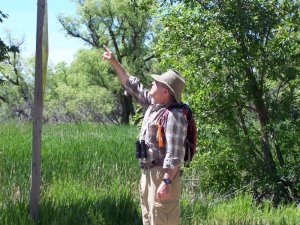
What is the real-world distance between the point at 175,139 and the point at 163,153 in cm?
20

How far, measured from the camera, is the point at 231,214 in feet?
19.2

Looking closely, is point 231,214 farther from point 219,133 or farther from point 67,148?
point 67,148

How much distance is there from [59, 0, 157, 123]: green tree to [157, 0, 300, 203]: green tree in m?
32.0

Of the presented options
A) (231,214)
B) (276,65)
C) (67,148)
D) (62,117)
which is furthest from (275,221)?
(62,117)

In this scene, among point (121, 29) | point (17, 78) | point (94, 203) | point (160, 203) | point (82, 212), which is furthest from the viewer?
point (17, 78)

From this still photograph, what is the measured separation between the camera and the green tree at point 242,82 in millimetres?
7402

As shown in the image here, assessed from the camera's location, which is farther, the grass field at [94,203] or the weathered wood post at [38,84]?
the grass field at [94,203]

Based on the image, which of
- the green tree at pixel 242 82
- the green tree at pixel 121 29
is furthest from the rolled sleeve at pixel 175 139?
the green tree at pixel 121 29

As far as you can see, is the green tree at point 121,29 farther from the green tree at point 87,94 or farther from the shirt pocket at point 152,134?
the shirt pocket at point 152,134

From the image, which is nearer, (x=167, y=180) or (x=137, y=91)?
(x=167, y=180)

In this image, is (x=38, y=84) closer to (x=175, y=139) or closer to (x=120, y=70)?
(x=120, y=70)

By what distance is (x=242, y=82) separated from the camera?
7648mm

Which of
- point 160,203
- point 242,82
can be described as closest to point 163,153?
point 160,203

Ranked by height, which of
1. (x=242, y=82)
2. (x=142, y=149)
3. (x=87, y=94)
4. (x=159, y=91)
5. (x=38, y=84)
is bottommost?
(x=142, y=149)
